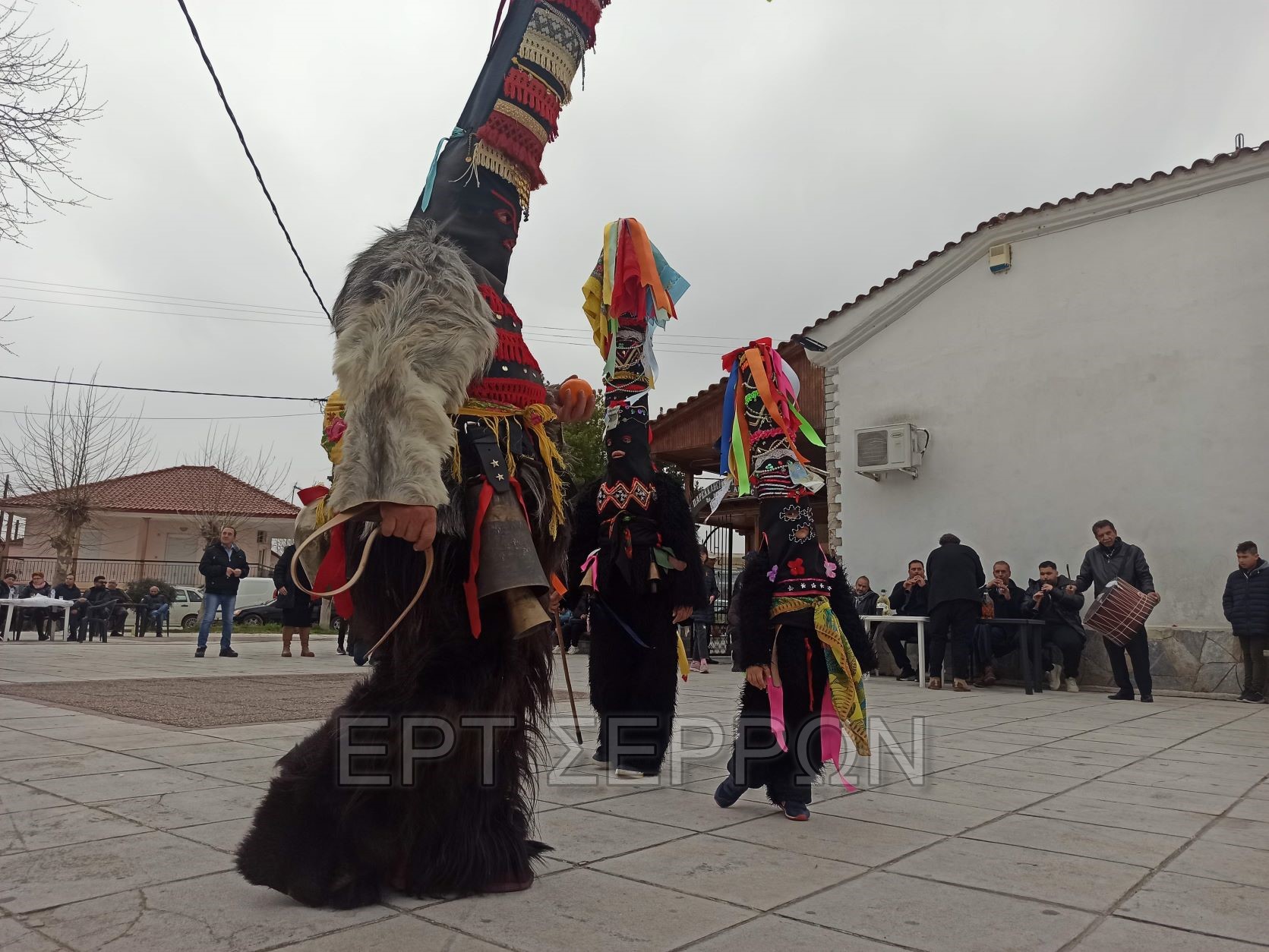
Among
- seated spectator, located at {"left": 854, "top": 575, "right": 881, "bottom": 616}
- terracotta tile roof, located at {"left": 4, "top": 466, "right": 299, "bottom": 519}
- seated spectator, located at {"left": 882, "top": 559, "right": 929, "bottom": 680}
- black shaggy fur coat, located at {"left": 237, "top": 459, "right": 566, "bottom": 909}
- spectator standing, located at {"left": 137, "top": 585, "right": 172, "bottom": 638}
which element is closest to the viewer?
black shaggy fur coat, located at {"left": 237, "top": 459, "right": 566, "bottom": 909}

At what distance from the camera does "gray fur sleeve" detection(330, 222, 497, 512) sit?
214 cm

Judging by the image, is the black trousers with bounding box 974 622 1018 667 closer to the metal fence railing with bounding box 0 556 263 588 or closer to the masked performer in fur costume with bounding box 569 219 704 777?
the masked performer in fur costume with bounding box 569 219 704 777

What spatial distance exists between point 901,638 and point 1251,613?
3701mm

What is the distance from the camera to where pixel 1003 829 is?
10.7 ft

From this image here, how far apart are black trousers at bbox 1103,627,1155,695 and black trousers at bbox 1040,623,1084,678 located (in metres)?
0.55

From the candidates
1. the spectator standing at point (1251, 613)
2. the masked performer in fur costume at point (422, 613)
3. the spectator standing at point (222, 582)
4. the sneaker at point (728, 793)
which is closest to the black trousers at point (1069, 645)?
the spectator standing at point (1251, 613)

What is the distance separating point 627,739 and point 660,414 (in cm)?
1312

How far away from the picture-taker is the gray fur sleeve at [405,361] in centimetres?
214

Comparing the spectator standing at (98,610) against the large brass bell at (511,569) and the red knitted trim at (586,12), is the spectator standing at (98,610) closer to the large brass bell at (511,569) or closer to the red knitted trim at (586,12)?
the large brass bell at (511,569)

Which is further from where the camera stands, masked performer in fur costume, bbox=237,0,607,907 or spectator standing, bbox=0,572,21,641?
spectator standing, bbox=0,572,21,641

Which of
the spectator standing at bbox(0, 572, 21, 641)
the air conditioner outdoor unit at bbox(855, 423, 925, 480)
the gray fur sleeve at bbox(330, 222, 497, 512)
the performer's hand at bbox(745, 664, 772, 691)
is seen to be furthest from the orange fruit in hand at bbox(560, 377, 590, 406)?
the spectator standing at bbox(0, 572, 21, 641)

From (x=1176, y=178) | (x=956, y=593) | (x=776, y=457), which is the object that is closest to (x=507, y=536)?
(x=776, y=457)

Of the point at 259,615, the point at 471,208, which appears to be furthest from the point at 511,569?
the point at 259,615

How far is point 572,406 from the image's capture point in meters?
2.90
